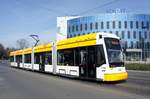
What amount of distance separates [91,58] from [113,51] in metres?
1.53

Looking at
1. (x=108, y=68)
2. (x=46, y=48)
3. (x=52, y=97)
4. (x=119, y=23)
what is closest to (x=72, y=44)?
(x=108, y=68)

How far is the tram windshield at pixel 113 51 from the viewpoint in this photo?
17.0 meters

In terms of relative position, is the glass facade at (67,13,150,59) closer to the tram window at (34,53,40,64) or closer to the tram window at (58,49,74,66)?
the tram window at (34,53,40,64)

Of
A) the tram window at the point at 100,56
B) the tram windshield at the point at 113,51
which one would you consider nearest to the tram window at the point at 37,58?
the tram window at the point at 100,56

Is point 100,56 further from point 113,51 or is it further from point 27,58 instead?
point 27,58

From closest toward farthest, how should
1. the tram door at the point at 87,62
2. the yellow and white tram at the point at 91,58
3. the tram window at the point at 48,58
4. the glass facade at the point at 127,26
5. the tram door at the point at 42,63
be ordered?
the yellow and white tram at the point at 91,58
the tram door at the point at 87,62
the tram window at the point at 48,58
the tram door at the point at 42,63
the glass facade at the point at 127,26

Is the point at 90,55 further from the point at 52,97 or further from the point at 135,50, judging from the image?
the point at 135,50

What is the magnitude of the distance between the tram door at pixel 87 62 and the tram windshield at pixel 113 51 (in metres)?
1.09

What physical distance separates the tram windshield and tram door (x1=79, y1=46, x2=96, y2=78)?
109 cm

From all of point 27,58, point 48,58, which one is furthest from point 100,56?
point 27,58

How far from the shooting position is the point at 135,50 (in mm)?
92562

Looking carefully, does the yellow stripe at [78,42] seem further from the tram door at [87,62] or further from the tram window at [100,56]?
the tram window at [100,56]

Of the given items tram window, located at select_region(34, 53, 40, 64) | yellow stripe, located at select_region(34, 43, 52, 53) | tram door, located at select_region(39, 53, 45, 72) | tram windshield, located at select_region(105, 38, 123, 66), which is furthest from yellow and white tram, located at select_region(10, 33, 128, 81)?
tram window, located at select_region(34, 53, 40, 64)

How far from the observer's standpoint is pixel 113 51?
17328 mm
